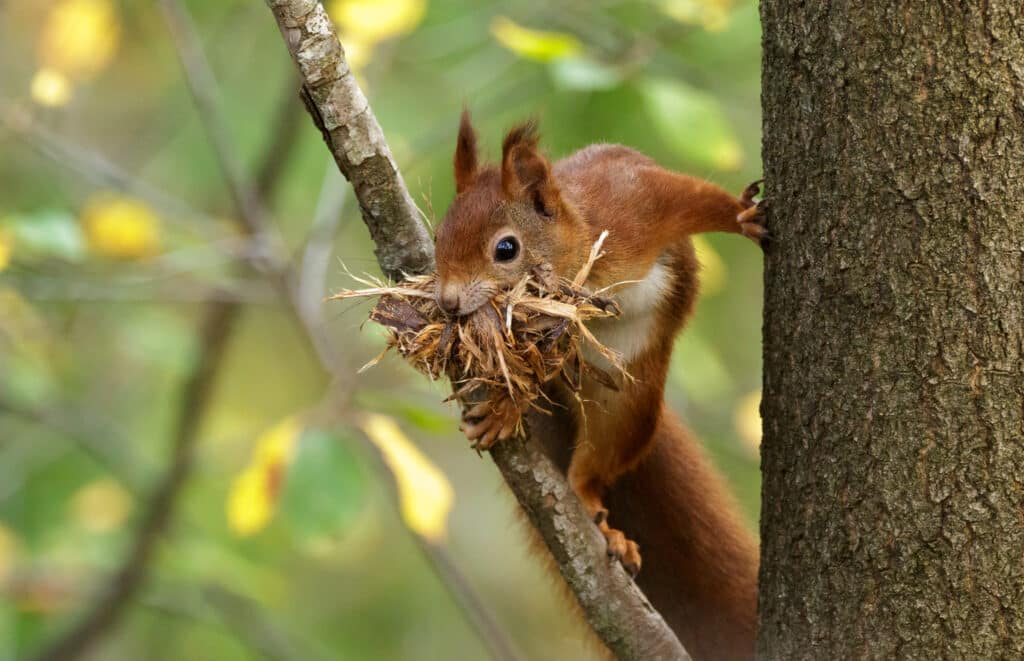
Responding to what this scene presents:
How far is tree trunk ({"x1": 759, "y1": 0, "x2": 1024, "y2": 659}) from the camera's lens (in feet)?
4.58

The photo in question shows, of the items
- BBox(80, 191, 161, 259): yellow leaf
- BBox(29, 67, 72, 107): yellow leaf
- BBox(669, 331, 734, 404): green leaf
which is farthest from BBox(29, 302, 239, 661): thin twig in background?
BBox(669, 331, 734, 404): green leaf

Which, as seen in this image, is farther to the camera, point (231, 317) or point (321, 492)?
point (231, 317)

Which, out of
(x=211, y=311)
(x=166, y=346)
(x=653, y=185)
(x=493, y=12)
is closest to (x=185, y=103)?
(x=211, y=311)

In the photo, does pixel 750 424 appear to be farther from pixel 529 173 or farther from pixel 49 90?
pixel 49 90

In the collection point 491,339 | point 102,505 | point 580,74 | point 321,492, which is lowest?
point 491,339

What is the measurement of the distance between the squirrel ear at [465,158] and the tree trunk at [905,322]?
27.8 inches

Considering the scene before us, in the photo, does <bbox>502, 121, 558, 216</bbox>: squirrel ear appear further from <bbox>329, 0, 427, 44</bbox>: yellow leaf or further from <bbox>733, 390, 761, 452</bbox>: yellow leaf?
<bbox>733, 390, 761, 452</bbox>: yellow leaf

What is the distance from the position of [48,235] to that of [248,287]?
75 cm

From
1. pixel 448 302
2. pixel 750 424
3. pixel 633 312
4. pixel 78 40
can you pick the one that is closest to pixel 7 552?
pixel 78 40

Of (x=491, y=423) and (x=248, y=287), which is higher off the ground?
(x=248, y=287)

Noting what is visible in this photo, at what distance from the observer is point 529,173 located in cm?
218

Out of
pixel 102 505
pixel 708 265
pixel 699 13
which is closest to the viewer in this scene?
pixel 699 13

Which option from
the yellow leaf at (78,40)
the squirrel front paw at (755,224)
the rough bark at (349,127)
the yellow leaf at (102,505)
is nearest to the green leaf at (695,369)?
the squirrel front paw at (755,224)

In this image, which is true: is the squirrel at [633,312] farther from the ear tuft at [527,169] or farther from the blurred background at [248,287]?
the blurred background at [248,287]
